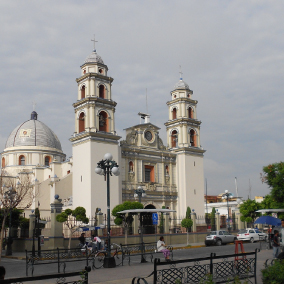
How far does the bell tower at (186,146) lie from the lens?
43.4 m

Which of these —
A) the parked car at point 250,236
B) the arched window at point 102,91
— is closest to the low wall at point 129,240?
the parked car at point 250,236

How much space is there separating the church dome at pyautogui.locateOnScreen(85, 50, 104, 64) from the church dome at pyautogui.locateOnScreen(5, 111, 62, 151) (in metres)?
23.6

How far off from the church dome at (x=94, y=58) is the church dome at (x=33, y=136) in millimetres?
23555

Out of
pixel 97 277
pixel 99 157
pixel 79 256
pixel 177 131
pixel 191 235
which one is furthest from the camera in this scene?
pixel 177 131

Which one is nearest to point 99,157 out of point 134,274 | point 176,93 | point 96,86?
point 96,86

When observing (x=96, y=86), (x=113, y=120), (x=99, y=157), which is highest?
(x=96, y=86)

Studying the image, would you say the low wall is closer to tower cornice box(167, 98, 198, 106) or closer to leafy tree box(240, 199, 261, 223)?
leafy tree box(240, 199, 261, 223)

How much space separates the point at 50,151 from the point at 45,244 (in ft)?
115

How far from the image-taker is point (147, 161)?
42.2 meters

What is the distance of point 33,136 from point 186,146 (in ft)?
85.2

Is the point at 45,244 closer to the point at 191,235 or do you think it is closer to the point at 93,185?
the point at 93,185

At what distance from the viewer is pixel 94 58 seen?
3909cm

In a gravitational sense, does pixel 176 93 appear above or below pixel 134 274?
above

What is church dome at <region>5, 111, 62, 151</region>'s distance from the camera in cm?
5892
